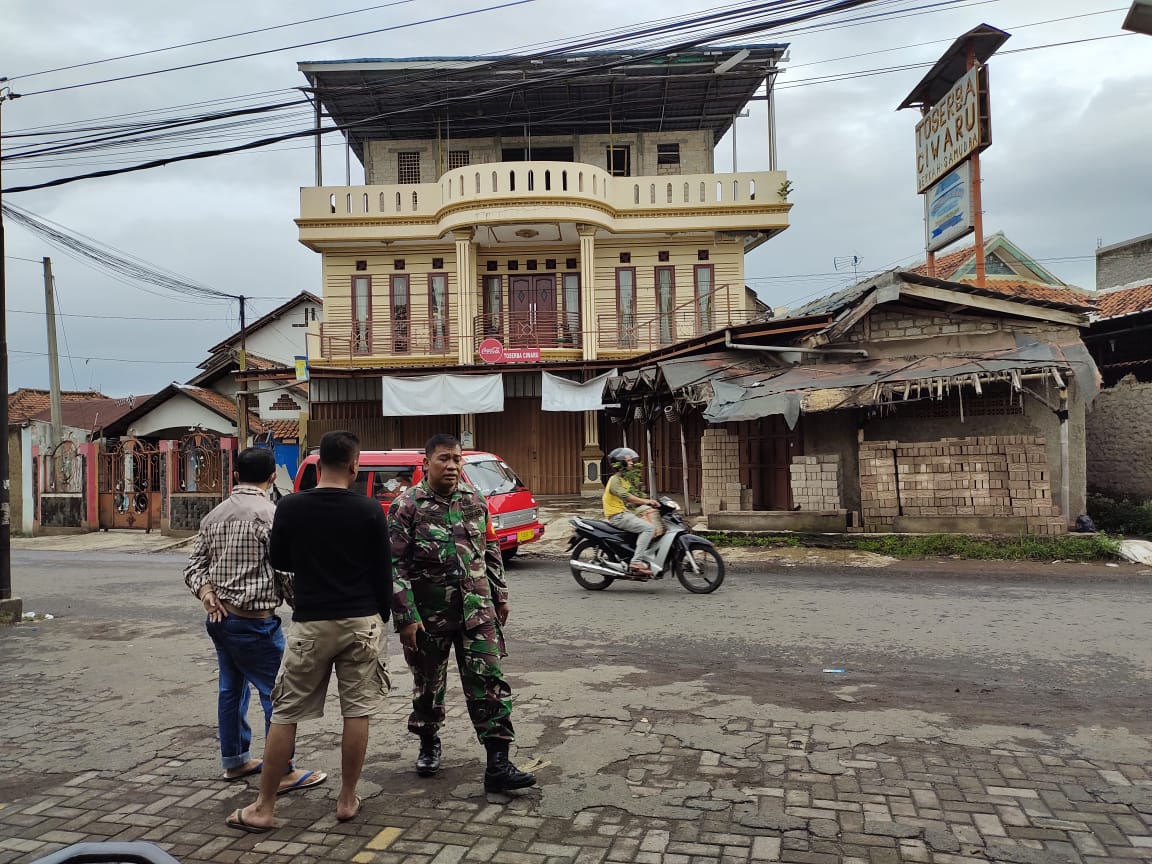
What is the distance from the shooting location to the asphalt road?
209 inches

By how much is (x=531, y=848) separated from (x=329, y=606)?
130 centimetres

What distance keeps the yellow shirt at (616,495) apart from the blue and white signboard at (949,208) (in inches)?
363

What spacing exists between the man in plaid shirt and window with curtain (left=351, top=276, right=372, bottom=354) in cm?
2014

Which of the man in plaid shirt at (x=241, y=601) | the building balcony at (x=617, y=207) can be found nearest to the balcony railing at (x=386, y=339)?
the building balcony at (x=617, y=207)

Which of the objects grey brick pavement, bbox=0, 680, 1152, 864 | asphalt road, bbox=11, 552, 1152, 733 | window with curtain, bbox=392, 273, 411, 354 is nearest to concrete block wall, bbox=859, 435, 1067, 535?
asphalt road, bbox=11, 552, 1152, 733

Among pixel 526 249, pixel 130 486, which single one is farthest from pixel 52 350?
pixel 526 249

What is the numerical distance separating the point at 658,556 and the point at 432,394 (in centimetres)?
1240

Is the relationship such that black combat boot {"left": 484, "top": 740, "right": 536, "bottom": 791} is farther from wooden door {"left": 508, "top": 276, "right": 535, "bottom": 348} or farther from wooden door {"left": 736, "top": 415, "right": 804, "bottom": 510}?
wooden door {"left": 508, "top": 276, "right": 535, "bottom": 348}

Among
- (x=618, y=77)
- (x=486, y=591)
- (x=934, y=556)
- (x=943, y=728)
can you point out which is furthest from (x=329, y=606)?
(x=618, y=77)

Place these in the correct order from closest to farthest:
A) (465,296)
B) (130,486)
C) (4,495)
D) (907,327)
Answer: (4,495) < (907,327) < (130,486) < (465,296)

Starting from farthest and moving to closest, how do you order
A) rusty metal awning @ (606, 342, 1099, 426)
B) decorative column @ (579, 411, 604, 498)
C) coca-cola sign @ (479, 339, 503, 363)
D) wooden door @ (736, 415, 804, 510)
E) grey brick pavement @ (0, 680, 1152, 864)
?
1. decorative column @ (579, 411, 604, 498)
2. coca-cola sign @ (479, 339, 503, 363)
3. wooden door @ (736, 415, 804, 510)
4. rusty metal awning @ (606, 342, 1099, 426)
5. grey brick pavement @ (0, 680, 1152, 864)

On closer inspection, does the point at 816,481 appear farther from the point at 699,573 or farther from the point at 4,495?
the point at 4,495

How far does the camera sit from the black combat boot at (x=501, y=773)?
384 cm

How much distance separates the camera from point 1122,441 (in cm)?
1495
